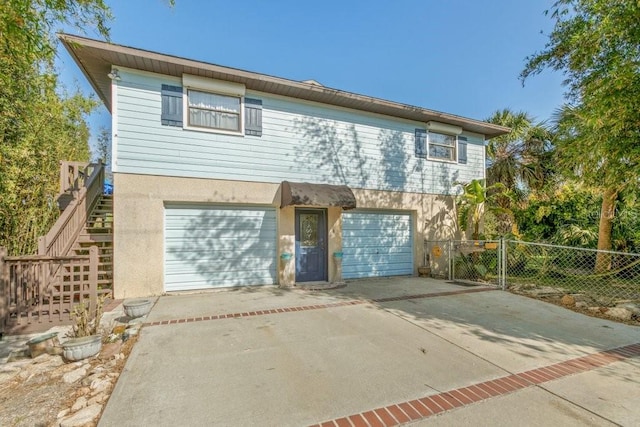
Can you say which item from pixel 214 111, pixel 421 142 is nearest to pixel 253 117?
pixel 214 111

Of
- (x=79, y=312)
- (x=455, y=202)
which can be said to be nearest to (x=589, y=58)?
(x=455, y=202)

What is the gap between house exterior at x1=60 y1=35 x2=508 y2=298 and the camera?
262 inches

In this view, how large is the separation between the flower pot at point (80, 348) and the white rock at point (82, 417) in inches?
48.9

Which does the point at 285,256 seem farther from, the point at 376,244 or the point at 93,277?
the point at 93,277

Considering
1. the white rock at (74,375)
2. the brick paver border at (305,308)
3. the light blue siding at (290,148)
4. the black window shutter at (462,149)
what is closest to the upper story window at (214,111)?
the light blue siding at (290,148)

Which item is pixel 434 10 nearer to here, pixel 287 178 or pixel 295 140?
pixel 295 140

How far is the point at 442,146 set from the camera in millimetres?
10445

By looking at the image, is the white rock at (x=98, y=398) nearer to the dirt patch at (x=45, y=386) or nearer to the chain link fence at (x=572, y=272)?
the dirt patch at (x=45, y=386)

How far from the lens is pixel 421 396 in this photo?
2.84m

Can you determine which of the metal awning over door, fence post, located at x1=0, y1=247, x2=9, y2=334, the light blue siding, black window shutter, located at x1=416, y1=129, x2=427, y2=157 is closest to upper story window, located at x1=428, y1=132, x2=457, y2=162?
black window shutter, located at x1=416, y1=129, x2=427, y2=157

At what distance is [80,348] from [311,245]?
5.55m

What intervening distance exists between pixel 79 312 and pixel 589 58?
1024cm

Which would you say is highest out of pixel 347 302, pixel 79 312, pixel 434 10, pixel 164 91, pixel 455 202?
pixel 434 10

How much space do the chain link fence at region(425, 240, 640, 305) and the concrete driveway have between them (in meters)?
2.66
